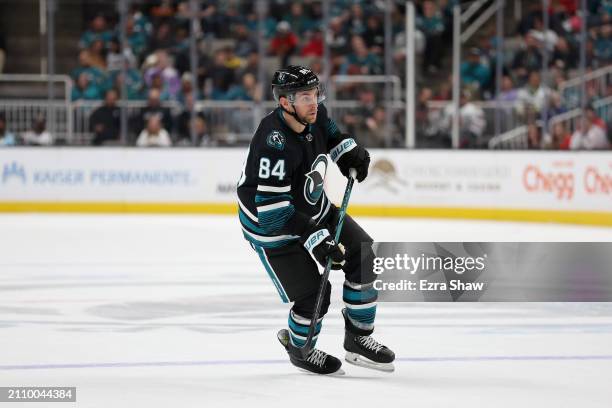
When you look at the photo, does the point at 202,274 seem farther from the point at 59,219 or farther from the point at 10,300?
the point at 59,219

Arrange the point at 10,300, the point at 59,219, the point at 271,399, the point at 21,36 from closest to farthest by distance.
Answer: the point at 271,399, the point at 10,300, the point at 59,219, the point at 21,36

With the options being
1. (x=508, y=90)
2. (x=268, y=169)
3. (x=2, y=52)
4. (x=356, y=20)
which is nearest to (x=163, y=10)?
(x=2, y=52)

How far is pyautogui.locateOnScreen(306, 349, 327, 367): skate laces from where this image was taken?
4887 mm

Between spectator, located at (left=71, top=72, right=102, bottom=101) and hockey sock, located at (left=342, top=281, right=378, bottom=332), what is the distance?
10131mm

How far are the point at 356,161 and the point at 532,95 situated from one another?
9.50m

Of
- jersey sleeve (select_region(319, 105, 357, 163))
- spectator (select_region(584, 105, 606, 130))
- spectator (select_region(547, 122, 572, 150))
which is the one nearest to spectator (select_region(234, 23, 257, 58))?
spectator (select_region(547, 122, 572, 150))

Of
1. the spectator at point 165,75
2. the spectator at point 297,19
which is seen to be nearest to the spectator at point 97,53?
the spectator at point 165,75

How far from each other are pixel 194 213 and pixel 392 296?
335 inches

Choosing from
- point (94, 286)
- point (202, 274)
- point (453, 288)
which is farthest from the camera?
point (202, 274)

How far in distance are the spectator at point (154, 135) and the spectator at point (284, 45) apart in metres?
2.16

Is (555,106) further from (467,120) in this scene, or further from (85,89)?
(85,89)

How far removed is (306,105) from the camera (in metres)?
4.77

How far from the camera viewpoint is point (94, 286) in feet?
25.7

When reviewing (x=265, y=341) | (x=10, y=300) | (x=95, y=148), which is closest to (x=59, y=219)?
(x=95, y=148)
